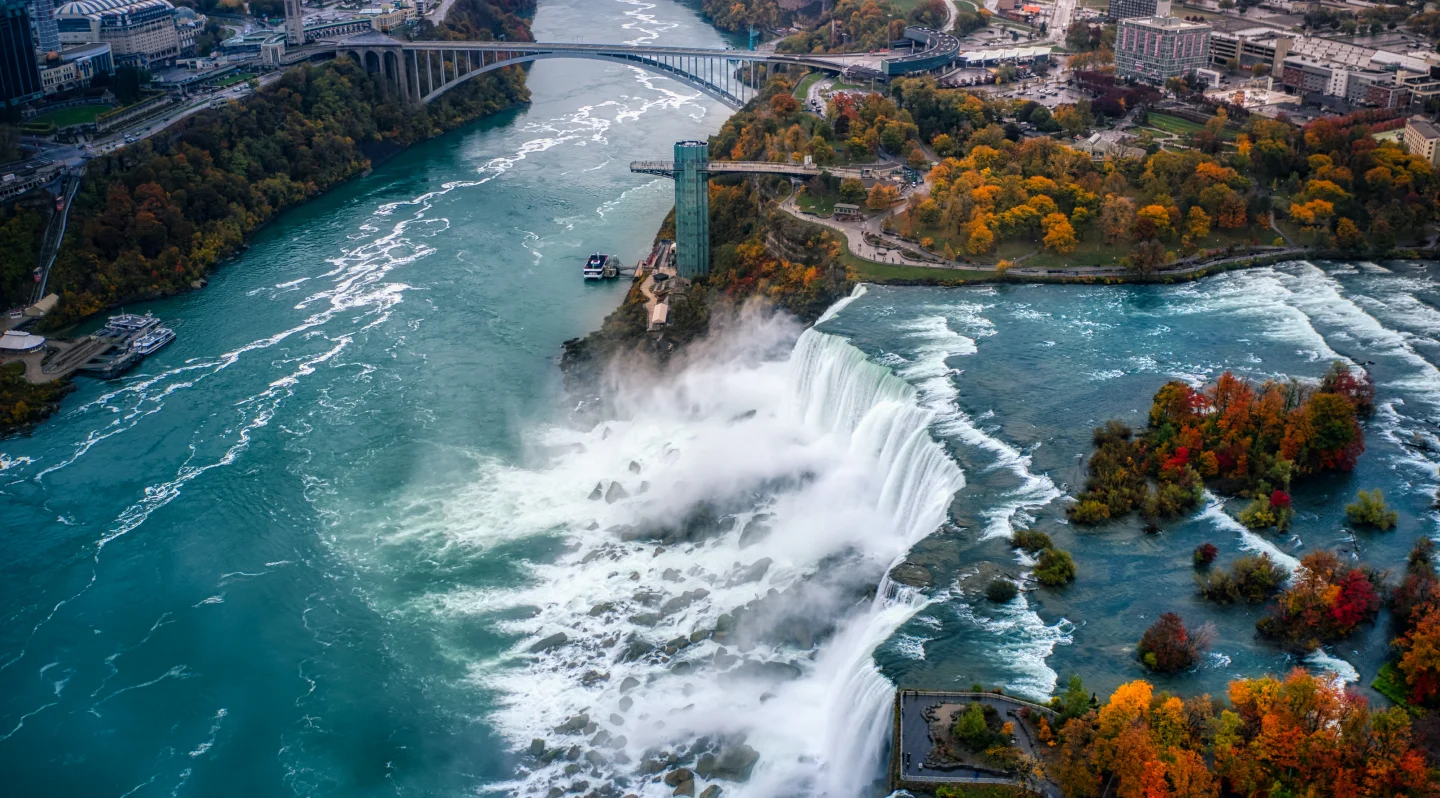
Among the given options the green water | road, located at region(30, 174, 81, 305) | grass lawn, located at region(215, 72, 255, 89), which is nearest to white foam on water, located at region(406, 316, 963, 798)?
the green water

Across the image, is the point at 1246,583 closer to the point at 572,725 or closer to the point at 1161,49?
the point at 572,725

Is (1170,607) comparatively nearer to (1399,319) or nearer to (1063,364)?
(1063,364)

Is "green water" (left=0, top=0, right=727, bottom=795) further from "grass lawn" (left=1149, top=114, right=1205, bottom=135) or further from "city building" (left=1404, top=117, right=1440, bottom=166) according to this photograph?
"city building" (left=1404, top=117, right=1440, bottom=166)

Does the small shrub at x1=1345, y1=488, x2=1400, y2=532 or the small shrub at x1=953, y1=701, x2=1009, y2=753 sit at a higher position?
the small shrub at x1=1345, y1=488, x2=1400, y2=532

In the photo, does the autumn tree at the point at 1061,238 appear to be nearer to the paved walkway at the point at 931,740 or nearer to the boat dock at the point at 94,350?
the paved walkway at the point at 931,740

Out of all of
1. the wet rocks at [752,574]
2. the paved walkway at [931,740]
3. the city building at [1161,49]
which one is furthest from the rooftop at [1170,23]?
the paved walkway at [931,740]

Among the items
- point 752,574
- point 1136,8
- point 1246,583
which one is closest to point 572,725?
point 752,574

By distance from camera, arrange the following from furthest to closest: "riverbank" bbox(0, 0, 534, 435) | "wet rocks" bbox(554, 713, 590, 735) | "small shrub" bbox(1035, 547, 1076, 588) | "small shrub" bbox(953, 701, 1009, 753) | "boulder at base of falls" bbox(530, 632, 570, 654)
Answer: "riverbank" bbox(0, 0, 534, 435), "boulder at base of falls" bbox(530, 632, 570, 654), "wet rocks" bbox(554, 713, 590, 735), "small shrub" bbox(1035, 547, 1076, 588), "small shrub" bbox(953, 701, 1009, 753)
